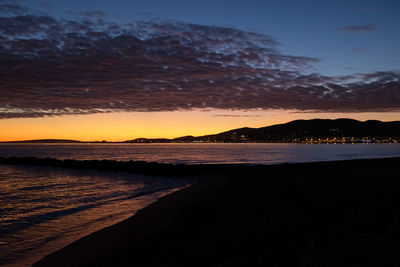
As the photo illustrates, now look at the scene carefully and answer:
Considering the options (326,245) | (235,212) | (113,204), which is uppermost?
(326,245)

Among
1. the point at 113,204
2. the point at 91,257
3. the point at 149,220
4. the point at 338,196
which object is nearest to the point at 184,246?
the point at 91,257

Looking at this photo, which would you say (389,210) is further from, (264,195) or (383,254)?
(264,195)

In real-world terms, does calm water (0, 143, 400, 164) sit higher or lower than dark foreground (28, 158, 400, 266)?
lower

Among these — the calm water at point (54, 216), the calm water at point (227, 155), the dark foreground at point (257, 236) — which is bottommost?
the calm water at point (227, 155)

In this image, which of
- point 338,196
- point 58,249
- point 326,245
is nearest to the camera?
point 326,245

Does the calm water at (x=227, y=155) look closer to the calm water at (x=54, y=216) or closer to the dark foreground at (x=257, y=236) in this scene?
the calm water at (x=54, y=216)

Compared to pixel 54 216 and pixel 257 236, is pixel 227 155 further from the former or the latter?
pixel 257 236

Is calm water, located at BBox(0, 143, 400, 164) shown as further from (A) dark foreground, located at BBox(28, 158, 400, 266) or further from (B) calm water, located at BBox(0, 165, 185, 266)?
(A) dark foreground, located at BBox(28, 158, 400, 266)

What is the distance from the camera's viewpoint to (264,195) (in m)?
11.9

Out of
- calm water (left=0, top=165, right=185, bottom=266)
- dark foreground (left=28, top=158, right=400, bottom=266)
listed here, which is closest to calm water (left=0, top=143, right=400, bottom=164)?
calm water (left=0, top=165, right=185, bottom=266)

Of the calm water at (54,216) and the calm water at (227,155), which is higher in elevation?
the calm water at (54,216)

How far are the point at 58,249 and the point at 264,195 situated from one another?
7.63 metres

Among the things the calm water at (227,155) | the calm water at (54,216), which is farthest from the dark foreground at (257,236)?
the calm water at (227,155)

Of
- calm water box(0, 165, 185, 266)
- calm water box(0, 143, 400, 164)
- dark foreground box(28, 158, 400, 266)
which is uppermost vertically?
dark foreground box(28, 158, 400, 266)
